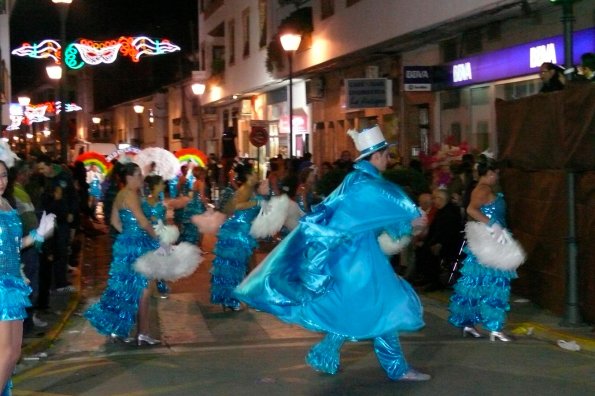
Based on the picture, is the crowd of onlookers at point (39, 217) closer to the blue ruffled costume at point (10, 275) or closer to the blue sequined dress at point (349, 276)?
the blue ruffled costume at point (10, 275)

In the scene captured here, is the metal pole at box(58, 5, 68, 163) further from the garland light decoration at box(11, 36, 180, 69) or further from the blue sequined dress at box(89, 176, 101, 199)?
the blue sequined dress at box(89, 176, 101, 199)

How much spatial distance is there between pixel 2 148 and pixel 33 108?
43.3m

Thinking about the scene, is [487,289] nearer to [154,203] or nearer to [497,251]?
[497,251]

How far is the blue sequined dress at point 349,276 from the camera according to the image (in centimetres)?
714

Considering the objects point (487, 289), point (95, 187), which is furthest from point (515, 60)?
point (95, 187)

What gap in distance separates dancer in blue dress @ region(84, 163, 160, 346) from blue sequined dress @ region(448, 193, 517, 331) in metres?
3.05

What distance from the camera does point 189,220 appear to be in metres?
16.3

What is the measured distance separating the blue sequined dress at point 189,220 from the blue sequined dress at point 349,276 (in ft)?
30.3

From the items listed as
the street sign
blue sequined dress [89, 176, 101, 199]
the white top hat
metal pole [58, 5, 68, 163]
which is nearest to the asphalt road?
the white top hat

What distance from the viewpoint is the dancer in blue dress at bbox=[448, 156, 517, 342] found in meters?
9.15

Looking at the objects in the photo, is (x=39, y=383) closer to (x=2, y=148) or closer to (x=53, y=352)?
(x=53, y=352)

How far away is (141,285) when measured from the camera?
9242mm

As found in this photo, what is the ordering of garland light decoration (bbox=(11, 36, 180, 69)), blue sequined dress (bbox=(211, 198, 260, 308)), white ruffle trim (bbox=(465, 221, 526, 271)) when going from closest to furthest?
1. white ruffle trim (bbox=(465, 221, 526, 271))
2. blue sequined dress (bbox=(211, 198, 260, 308))
3. garland light decoration (bbox=(11, 36, 180, 69))

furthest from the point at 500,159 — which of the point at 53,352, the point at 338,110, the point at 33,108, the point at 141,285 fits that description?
the point at 33,108
